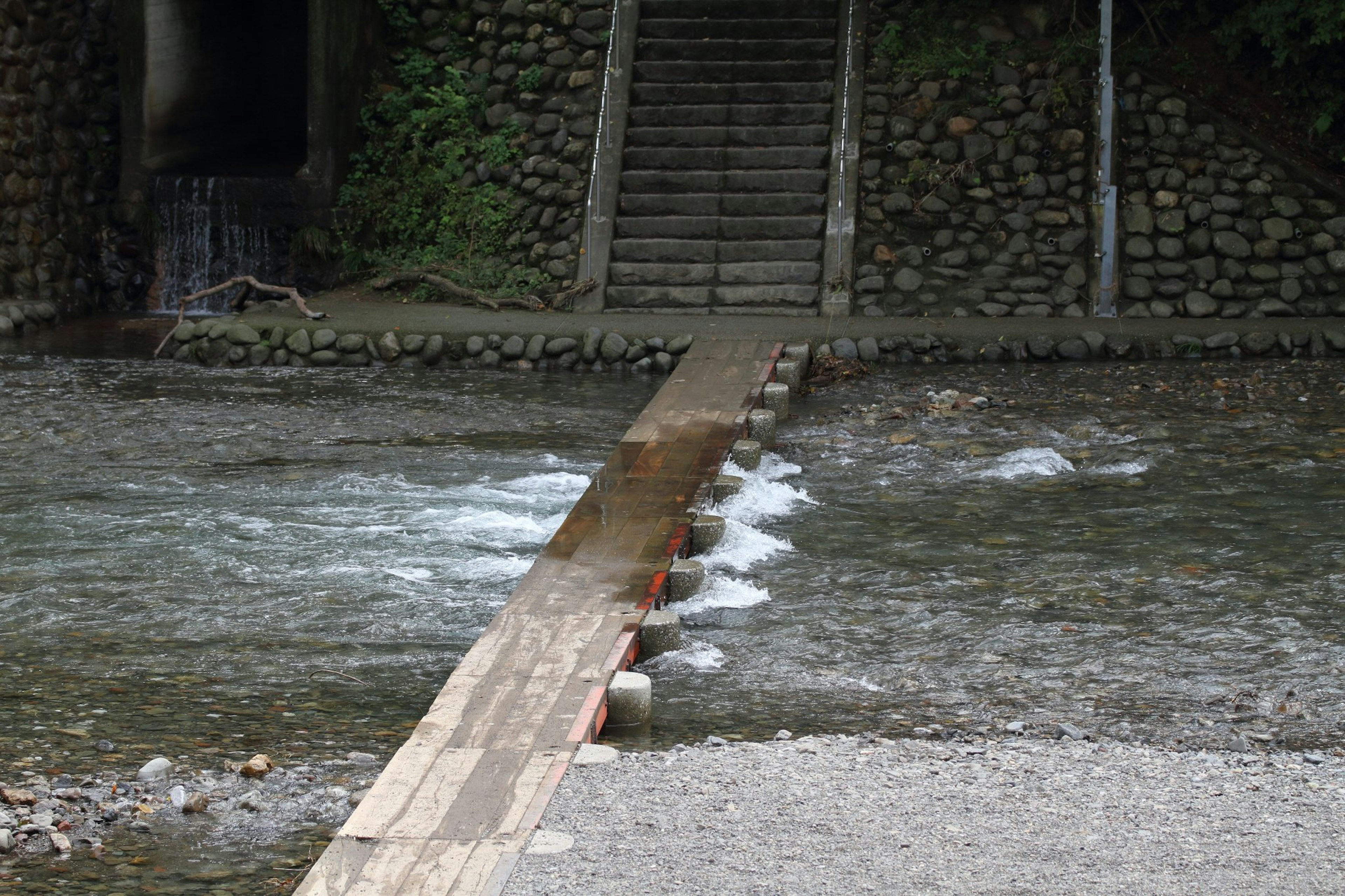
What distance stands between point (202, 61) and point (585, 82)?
15.4ft

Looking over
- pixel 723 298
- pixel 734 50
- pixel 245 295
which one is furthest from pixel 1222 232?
pixel 245 295

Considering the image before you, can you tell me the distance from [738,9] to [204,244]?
19.2 ft

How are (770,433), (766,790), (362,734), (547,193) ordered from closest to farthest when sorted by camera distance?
1. (766,790)
2. (362,734)
3. (770,433)
4. (547,193)

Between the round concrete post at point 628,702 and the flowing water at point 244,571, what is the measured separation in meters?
0.78

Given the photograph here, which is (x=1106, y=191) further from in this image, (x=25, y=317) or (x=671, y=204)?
(x=25, y=317)

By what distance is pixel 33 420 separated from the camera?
1088cm

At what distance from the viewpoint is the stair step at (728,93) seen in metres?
15.2

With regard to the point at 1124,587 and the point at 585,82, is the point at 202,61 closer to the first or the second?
the point at 585,82

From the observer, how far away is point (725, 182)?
14.7 metres

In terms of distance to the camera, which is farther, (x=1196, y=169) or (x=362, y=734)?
(x=1196, y=169)

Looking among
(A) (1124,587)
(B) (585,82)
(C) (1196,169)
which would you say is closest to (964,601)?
(A) (1124,587)

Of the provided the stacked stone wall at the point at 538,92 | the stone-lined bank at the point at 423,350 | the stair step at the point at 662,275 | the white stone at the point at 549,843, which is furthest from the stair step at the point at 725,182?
the white stone at the point at 549,843

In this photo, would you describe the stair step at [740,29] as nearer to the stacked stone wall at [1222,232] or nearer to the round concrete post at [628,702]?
the stacked stone wall at [1222,232]

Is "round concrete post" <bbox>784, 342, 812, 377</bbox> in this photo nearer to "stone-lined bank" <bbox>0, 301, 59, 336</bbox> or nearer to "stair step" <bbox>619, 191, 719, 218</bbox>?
"stair step" <bbox>619, 191, 719, 218</bbox>
